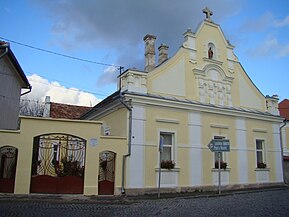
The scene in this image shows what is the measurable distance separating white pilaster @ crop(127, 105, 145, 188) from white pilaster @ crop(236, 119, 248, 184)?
6595 millimetres

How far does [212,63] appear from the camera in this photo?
57.8 feet

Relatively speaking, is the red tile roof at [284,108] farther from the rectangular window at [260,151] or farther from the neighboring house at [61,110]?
the neighboring house at [61,110]

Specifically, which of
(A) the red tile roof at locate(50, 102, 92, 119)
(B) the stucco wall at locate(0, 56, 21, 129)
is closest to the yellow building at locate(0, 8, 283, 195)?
(B) the stucco wall at locate(0, 56, 21, 129)

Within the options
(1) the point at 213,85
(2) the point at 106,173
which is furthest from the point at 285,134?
(2) the point at 106,173

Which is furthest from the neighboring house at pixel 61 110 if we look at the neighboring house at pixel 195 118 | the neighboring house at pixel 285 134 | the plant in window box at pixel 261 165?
the neighboring house at pixel 285 134

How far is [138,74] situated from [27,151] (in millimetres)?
6103

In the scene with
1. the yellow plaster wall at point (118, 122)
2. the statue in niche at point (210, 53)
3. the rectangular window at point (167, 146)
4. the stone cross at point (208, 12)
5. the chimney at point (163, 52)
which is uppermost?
the stone cross at point (208, 12)

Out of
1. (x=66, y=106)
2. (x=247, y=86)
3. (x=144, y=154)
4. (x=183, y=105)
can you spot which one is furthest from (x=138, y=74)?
(x=66, y=106)

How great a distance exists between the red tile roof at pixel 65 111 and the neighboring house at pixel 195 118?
267 inches

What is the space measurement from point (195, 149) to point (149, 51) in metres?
6.59

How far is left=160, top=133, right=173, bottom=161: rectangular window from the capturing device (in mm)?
15274

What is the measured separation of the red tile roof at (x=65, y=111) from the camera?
26656 millimetres

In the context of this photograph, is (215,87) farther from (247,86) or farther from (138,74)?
(138,74)

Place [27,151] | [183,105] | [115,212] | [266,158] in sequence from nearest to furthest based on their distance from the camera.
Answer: [115,212], [27,151], [183,105], [266,158]
